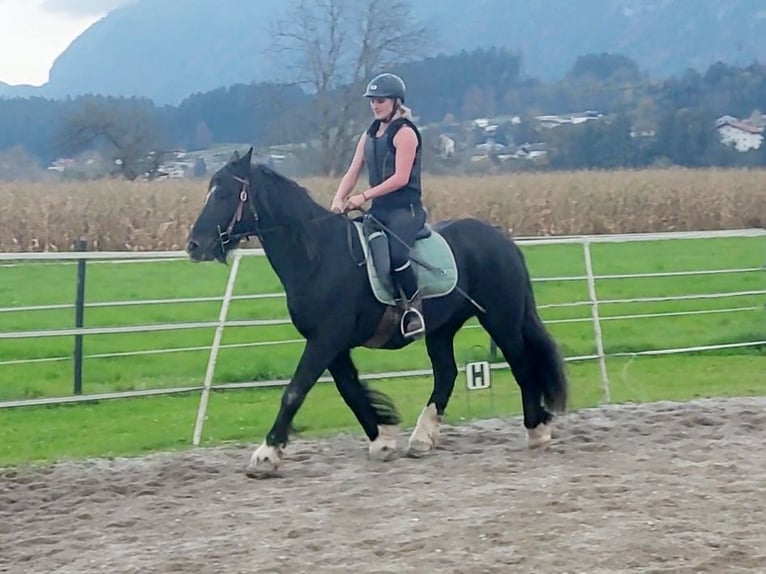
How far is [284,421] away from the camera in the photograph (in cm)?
682

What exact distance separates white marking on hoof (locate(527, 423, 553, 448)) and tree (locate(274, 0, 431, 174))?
33.3m

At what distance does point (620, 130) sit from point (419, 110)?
1197 cm

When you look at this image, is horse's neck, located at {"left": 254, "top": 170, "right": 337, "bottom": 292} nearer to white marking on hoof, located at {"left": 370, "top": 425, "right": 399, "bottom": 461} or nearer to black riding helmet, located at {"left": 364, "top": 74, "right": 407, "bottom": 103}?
black riding helmet, located at {"left": 364, "top": 74, "right": 407, "bottom": 103}

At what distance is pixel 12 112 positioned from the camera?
46250mm

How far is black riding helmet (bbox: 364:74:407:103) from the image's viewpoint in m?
7.09

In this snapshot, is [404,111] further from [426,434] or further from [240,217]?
[426,434]

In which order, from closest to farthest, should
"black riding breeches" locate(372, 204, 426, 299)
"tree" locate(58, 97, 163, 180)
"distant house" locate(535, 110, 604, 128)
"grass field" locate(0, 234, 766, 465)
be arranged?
"black riding breeches" locate(372, 204, 426, 299) → "grass field" locate(0, 234, 766, 465) → "tree" locate(58, 97, 163, 180) → "distant house" locate(535, 110, 604, 128)

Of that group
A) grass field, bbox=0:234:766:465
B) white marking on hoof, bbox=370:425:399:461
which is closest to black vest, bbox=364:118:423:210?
white marking on hoof, bbox=370:425:399:461

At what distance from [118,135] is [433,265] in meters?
27.3

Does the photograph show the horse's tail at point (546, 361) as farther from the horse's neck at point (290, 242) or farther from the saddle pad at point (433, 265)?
the horse's neck at point (290, 242)

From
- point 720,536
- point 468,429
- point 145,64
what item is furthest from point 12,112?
point 145,64

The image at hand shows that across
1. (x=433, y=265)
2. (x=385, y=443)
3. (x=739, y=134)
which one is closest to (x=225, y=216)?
(x=433, y=265)

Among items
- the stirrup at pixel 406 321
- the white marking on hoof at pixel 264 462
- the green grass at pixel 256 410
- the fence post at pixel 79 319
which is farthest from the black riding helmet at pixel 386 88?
the fence post at pixel 79 319

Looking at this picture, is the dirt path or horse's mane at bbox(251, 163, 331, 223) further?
horse's mane at bbox(251, 163, 331, 223)
